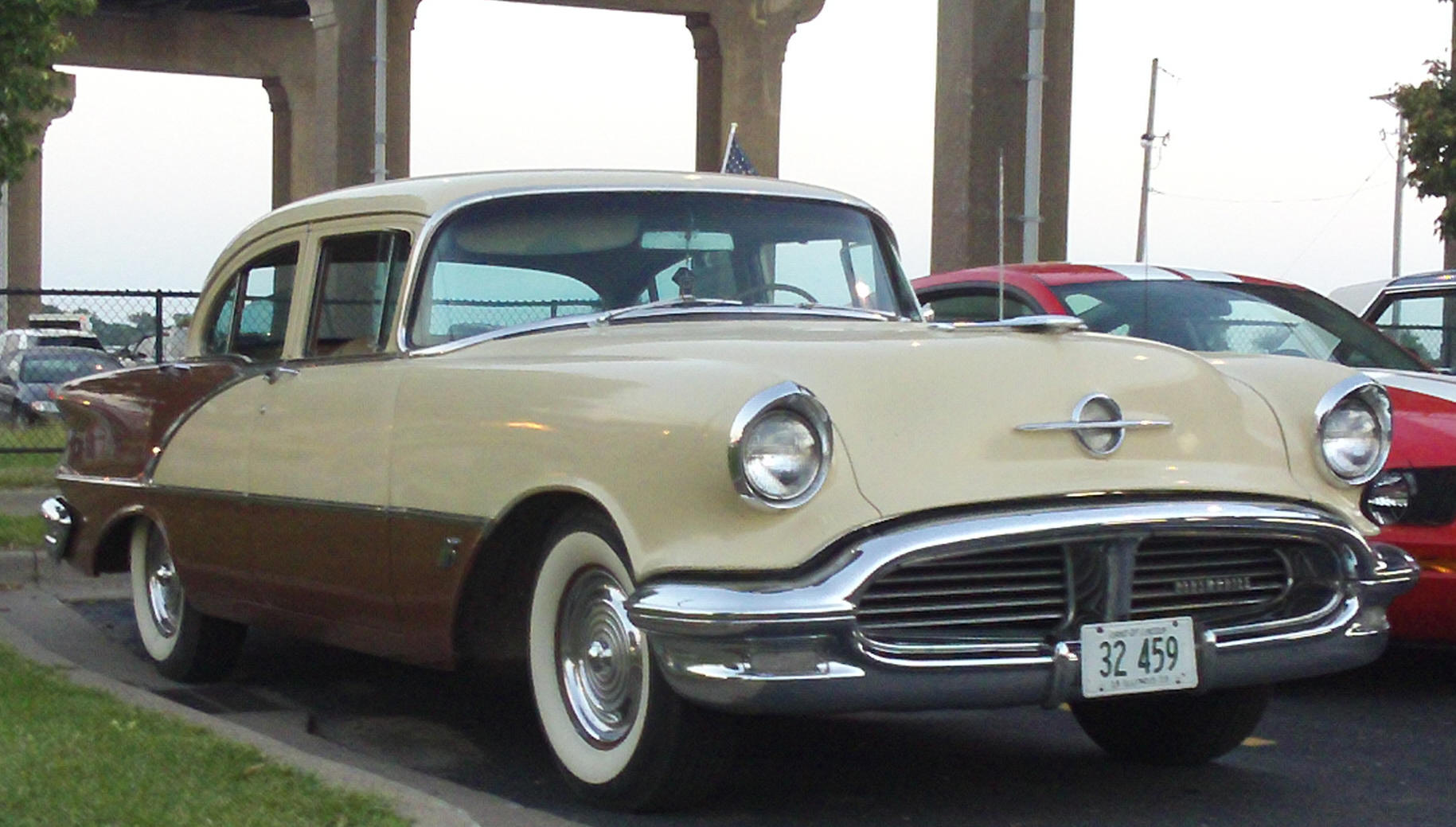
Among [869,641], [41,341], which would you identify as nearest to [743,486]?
[869,641]

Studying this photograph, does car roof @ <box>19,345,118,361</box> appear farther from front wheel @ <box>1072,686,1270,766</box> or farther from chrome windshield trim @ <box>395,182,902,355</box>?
front wheel @ <box>1072,686,1270,766</box>

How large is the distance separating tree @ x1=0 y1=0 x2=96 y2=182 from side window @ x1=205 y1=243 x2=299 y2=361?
14.4 meters

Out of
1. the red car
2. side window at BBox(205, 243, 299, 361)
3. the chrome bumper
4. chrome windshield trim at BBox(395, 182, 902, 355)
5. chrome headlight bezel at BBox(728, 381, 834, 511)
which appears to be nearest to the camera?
the chrome bumper

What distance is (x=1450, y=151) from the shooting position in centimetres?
2061

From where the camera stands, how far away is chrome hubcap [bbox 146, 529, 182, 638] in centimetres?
701

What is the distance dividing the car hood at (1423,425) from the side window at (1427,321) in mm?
1972

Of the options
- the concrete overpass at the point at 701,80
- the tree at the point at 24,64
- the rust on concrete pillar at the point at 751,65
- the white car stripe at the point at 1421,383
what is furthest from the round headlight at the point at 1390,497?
the rust on concrete pillar at the point at 751,65

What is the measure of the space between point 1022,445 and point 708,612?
812mm

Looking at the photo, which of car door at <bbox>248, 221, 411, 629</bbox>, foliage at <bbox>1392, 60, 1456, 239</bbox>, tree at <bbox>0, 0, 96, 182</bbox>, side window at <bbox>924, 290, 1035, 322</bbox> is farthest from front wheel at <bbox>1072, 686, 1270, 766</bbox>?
tree at <bbox>0, 0, 96, 182</bbox>

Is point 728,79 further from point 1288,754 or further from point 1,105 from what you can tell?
point 1288,754

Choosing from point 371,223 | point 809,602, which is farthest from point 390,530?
point 809,602

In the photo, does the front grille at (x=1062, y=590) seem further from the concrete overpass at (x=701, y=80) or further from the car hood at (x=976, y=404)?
the concrete overpass at (x=701, y=80)

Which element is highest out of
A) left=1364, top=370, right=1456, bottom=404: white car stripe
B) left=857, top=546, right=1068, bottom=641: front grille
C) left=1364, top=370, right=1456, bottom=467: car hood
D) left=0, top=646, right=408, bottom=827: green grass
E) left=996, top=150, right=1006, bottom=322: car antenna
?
left=996, top=150, right=1006, bottom=322: car antenna

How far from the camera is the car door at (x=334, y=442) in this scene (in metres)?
5.55
